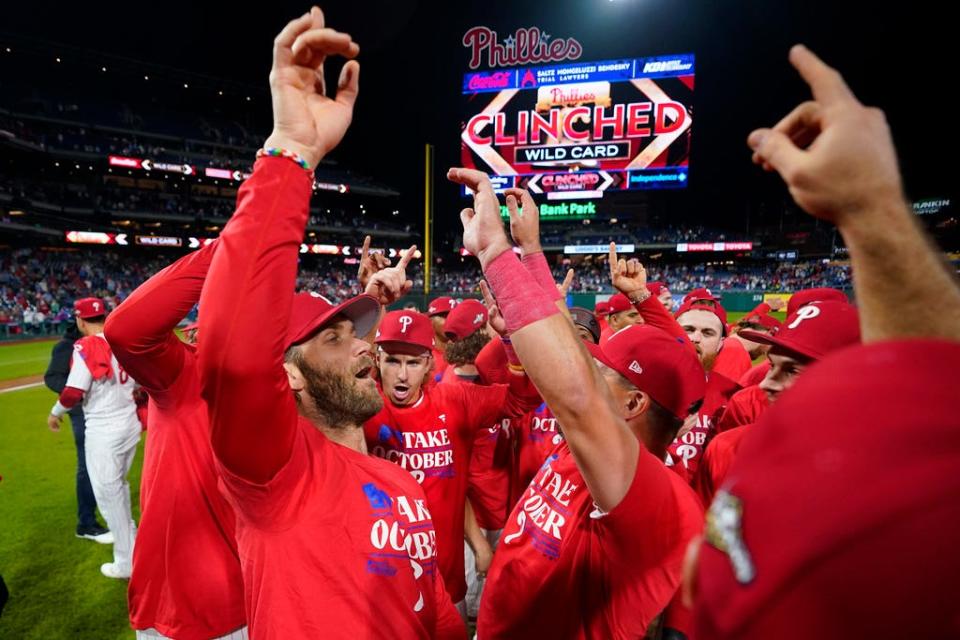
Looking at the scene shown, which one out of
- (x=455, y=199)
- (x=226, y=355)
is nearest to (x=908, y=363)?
(x=226, y=355)

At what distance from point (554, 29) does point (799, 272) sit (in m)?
26.7

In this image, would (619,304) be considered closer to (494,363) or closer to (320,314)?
(494,363)

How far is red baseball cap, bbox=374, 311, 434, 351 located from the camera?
3.45 meters

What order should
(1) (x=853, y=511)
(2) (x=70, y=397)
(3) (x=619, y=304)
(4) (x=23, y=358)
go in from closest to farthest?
(1) (x=853, y=511)
(2) (x=70, y=397)
(3) (x=619, y=304)
(4) (x=23, y=358)

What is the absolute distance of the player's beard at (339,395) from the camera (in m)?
1.92

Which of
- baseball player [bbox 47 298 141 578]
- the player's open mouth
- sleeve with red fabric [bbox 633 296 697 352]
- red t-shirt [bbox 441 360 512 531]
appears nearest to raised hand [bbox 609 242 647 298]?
sleeve with red fabric [bbox 633 296 697 352]

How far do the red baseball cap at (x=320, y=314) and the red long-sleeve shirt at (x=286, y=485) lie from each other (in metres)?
0.37

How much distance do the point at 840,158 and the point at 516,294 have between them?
79 cm

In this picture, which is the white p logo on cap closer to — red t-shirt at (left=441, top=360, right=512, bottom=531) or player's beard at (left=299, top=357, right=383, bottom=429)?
player's beard at (left=299, top=357, right=383, bottom=429)

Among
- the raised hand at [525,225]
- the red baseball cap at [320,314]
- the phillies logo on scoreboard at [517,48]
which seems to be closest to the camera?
the raised hand at [525,225]

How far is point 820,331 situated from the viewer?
2.18 meters

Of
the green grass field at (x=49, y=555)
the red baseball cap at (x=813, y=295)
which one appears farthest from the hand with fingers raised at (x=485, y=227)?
the green grass field at (x=49, y=555)

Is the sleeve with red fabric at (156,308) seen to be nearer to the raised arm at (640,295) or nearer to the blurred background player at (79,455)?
the raised arm at (640,295)

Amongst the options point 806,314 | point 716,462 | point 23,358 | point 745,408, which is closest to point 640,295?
point 745,408
